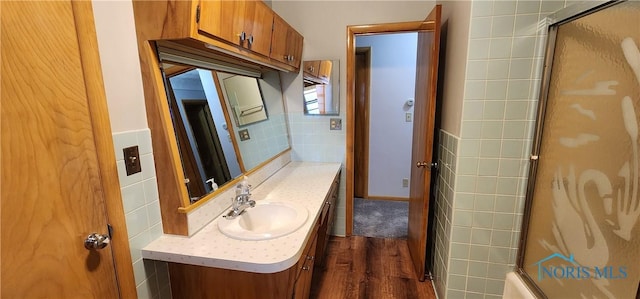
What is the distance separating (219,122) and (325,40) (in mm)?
1227

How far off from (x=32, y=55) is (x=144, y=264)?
2.80ft

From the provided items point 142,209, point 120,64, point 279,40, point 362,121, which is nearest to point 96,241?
point 142,209

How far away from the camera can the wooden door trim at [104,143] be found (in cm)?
94

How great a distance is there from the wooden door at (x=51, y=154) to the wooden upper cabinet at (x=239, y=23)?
39cm

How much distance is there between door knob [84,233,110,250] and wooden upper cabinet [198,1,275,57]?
2.76 ft

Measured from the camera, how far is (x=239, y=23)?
1.41 metres

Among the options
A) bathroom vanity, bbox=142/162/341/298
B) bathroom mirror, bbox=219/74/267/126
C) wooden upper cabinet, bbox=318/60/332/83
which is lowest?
bathroom vanity, bbox=142/162/341/298

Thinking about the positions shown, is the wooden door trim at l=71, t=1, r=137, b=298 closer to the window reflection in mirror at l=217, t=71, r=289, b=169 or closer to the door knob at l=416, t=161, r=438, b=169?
the window reflection in mirror at l=217, t=71, r=289, b=169

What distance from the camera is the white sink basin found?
4.62 ft

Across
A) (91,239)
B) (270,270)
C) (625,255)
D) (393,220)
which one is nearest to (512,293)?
(625,255)

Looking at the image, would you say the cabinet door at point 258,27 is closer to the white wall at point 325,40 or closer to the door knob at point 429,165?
the white wall at point 325,40

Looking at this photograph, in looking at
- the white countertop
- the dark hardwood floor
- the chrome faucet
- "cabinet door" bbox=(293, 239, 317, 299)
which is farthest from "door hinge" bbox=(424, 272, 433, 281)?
the chrome faucet

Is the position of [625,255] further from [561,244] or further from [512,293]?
[512,293]

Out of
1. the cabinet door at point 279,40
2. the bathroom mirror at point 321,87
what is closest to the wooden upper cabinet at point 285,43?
the cabinet door at point 279,40
